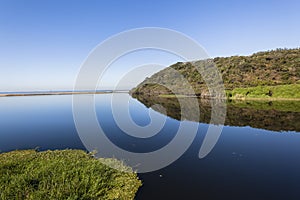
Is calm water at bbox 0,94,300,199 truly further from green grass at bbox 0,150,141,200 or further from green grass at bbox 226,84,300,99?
green grass at bbox 226,84,300,99

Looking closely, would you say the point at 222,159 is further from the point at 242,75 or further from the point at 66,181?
the point at 242,75

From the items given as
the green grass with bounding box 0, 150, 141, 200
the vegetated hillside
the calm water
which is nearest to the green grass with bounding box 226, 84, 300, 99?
the vegetated hillside

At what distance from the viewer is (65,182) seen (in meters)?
10.6

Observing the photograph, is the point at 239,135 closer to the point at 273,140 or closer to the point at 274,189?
the point at 273,140

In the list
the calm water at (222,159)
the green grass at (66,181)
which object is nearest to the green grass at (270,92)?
the calm water at (222,159)

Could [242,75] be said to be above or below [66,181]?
above

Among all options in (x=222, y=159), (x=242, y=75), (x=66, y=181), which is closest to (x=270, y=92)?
(x=242, y=75)

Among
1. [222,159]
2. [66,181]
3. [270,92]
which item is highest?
[270,92]

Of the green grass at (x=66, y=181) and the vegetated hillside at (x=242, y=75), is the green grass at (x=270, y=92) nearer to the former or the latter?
the vegetated hillside at (x=242, y=75)

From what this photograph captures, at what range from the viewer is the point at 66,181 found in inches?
420

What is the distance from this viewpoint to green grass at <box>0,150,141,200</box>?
955cm

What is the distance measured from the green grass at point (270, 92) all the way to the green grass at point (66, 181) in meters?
59.5

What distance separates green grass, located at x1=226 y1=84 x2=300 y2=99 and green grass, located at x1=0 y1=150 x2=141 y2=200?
195ft

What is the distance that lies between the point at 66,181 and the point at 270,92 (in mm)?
64791
